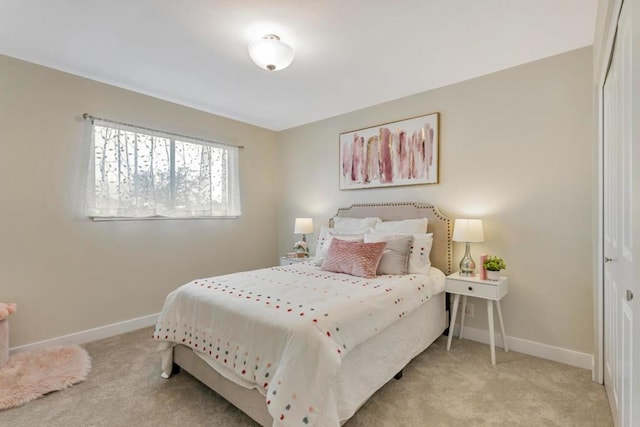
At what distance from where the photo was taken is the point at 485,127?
2877 millimetres

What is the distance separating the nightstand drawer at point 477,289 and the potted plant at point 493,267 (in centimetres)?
A: 8

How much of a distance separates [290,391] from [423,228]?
213cm

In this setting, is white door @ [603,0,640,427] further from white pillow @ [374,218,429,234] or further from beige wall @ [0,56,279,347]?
beige wall @ [0,56,279,347]

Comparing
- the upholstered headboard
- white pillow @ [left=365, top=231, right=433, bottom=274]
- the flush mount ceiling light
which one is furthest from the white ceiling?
white pillow @ [left=365, top=231, right=433, bottom=274]

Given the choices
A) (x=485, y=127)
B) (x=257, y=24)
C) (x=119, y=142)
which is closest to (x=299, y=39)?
(x=257, y=24)

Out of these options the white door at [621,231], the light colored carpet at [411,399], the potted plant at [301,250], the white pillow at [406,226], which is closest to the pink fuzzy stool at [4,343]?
the light colored carpet at [411,399]

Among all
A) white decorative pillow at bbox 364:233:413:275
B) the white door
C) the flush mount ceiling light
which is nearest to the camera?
the white door

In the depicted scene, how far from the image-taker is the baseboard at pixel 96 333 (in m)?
2.63

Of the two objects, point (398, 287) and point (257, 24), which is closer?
point (257, 24)

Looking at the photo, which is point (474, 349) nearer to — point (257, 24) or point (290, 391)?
point (290, 391)

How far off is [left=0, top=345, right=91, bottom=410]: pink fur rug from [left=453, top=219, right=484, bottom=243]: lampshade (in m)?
3.15

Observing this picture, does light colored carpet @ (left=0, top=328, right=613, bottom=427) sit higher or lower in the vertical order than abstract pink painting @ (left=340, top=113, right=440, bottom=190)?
lower

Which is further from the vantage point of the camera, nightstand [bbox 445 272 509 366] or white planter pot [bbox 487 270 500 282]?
white planter pot [bbox 487 270 500 282]

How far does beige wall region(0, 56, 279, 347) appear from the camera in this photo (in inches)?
101
